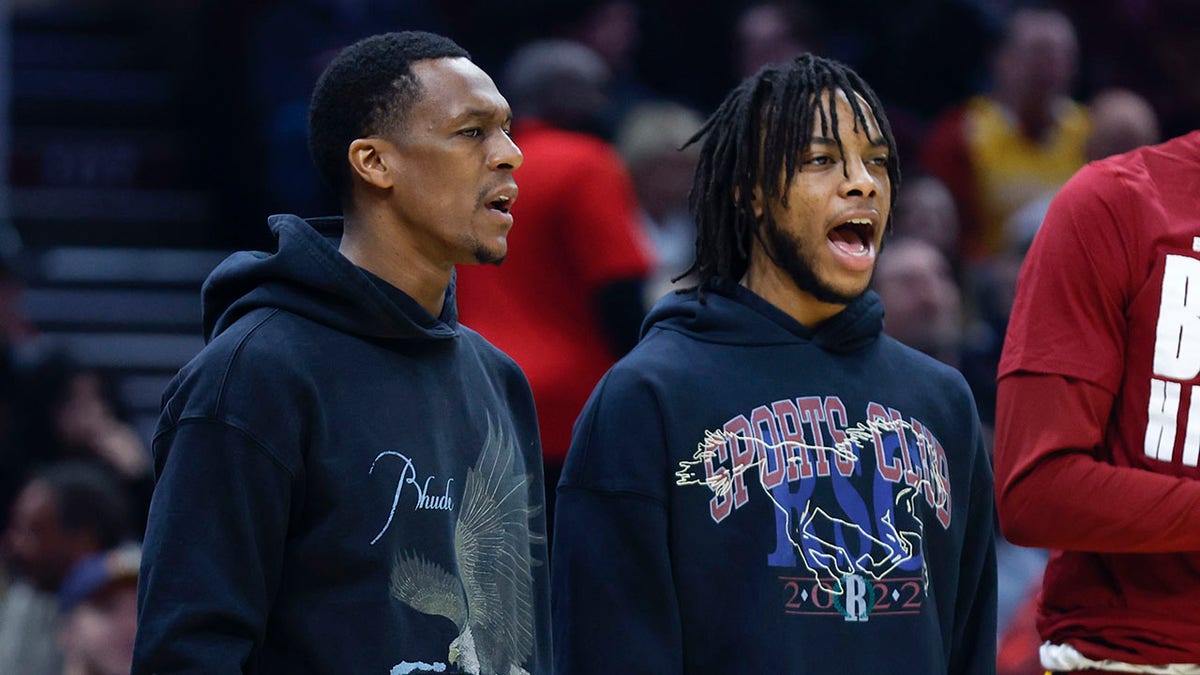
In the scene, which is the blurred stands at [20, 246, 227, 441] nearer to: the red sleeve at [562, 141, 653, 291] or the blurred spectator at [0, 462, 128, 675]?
the blurred spectator at [0, 462, 128, 675]

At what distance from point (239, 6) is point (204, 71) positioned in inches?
14.5

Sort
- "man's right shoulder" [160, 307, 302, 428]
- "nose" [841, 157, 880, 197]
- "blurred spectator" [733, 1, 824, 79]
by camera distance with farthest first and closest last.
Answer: "blurred spectator" [733, 1, 824, 79], "nose" [841, 157, 880, 197], "man's right shoulder" [160, 307, 302, 428]

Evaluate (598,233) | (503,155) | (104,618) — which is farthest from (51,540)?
(503,155)

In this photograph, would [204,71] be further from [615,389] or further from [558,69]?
[615,389]

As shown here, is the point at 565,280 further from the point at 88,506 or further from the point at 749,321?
the point at 749,321

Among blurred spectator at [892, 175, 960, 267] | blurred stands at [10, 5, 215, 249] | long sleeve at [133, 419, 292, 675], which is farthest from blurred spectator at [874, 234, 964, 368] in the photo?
blurred stands at [10, 5, 215, 249]

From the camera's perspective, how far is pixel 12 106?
955cm

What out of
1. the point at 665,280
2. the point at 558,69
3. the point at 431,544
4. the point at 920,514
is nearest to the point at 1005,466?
the point at 920,514

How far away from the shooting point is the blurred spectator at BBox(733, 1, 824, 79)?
26.9 feet

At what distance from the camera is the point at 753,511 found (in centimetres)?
312

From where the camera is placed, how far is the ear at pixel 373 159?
9.86 ft

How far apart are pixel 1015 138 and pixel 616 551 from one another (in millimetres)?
5420

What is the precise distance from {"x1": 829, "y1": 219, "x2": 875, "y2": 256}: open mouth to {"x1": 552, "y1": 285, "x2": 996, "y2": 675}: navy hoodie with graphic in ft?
0.43

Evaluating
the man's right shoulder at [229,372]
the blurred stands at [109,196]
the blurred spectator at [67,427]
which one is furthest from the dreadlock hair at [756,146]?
the blurred stands at [109,196]
